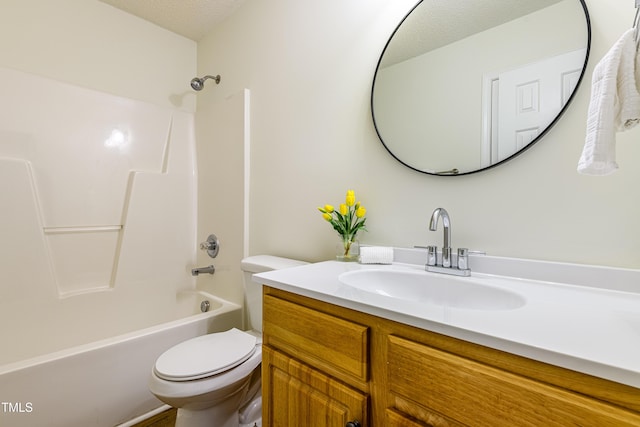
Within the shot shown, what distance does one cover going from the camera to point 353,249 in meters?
1.24

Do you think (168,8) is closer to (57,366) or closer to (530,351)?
(57,366)

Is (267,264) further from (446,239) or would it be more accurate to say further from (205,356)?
(446,239)

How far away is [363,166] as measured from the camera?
4.28 ft

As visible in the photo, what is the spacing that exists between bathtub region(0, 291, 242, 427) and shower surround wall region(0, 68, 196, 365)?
0.57m

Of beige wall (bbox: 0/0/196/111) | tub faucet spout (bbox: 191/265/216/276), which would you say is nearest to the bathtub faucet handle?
tub faucet spout (bbox: 191/265/216/276)

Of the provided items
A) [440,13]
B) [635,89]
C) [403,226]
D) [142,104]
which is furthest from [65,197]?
[635,89]

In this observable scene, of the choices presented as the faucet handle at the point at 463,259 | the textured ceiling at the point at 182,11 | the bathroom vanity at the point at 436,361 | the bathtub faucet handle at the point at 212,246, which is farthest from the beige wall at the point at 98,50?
the faucet handle at the point at 463,259

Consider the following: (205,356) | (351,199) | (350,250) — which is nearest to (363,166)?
(351,199)

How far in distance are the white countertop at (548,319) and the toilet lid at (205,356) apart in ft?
1.59

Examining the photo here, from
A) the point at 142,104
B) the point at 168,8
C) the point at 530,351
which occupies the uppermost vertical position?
the point at 168,8

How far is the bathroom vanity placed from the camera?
0.43m

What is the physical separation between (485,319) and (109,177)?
2.20 metres

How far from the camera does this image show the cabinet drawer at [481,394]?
1.38 feet

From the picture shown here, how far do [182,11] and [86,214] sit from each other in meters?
1.47
